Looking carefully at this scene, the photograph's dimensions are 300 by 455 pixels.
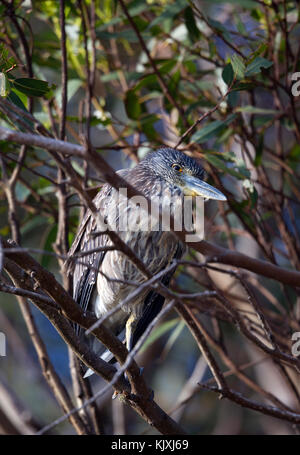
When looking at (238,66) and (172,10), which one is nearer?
(238,66)

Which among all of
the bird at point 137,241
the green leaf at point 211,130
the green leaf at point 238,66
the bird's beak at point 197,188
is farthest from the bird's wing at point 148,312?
the green leaf at point 238,66

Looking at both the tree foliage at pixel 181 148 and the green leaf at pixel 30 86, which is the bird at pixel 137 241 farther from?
the green leaf at pixel 30 86

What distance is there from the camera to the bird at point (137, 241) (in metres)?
2.50

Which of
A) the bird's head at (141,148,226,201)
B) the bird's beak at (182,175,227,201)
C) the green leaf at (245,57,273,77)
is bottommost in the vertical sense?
the bird's beak at (182,175,227,201)

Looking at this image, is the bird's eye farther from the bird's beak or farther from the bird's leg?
the bird's leg

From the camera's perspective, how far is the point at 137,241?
252 cm

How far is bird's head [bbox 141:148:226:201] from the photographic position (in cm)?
258

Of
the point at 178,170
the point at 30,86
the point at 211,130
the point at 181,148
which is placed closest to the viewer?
the point at 30,86

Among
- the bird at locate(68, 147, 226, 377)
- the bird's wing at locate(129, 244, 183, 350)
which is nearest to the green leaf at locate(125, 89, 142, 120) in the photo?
the bird at locate(68, 147, 226, 377)

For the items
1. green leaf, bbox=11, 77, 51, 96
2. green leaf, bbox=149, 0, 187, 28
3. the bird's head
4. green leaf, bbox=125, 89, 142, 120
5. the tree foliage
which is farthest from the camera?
green leaf, bbox=125, 89, 142, 120

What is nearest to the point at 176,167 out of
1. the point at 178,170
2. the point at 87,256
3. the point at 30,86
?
the point at 178,170

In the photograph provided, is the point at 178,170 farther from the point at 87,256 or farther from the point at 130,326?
the point at 130,326

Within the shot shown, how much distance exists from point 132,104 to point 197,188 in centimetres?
62
